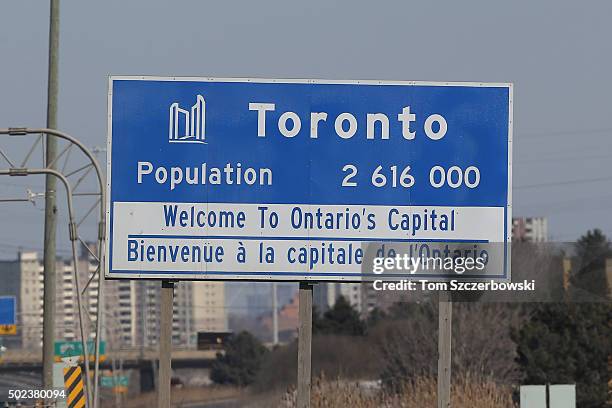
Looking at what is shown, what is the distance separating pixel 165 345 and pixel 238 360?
4894 inches

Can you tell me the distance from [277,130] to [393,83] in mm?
1645

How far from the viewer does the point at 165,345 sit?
716 inches

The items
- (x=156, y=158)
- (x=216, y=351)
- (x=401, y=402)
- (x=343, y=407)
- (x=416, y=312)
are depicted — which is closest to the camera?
(x=156, y=158)

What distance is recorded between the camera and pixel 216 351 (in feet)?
494

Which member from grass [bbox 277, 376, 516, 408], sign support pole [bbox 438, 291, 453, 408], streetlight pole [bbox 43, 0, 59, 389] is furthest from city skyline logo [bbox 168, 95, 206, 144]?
grass [bbox 277, 376, 516, 408]

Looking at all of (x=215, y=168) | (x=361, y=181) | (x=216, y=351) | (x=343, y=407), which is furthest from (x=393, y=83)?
(x=216, y=351)

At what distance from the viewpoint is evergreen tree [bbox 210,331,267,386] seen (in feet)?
457

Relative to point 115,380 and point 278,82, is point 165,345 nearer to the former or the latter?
point 278,82

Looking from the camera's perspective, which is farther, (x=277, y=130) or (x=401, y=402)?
(x=401, y=402)

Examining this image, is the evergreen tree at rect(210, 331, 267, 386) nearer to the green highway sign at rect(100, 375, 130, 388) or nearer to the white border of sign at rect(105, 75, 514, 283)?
the green highway sign at rect(100, 375, 130, 388)

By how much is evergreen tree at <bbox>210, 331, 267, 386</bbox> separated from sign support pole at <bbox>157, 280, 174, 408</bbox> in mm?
119031

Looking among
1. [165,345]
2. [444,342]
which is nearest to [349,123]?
[444,342]

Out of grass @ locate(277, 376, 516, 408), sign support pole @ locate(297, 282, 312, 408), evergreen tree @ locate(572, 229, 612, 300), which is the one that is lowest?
grass @ locate(277, 376, 516, 408)

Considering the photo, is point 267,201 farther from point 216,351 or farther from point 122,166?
point 216,351
